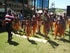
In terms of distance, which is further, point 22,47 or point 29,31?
point 29,31

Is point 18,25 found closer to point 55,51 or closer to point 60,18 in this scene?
point 60,18

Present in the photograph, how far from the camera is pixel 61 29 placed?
56.2 ft

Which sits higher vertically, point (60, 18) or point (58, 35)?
point (60, 18)

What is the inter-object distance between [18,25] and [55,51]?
855 centimetres

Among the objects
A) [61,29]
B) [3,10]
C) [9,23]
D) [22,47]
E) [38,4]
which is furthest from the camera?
[38,4]

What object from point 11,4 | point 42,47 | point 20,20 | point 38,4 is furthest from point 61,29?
point 38,4

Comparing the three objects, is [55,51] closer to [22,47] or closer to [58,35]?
[22,47]

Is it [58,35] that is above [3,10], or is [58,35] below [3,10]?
below

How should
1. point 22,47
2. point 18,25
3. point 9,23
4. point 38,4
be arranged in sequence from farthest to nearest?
1. point 38,4
2. point 18,25
3. point 9,23
4. point 22,47

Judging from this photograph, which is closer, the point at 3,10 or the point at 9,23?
the point at 9,23

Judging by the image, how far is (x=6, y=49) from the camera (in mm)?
12641

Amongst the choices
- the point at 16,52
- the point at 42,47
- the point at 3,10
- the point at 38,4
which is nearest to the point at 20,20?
the point at 3,10

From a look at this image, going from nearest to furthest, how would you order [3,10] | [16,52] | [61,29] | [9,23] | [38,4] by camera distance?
[16,52], [9,23], [61,29], [3,10], [38,4]

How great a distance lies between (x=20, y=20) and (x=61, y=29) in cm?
570
